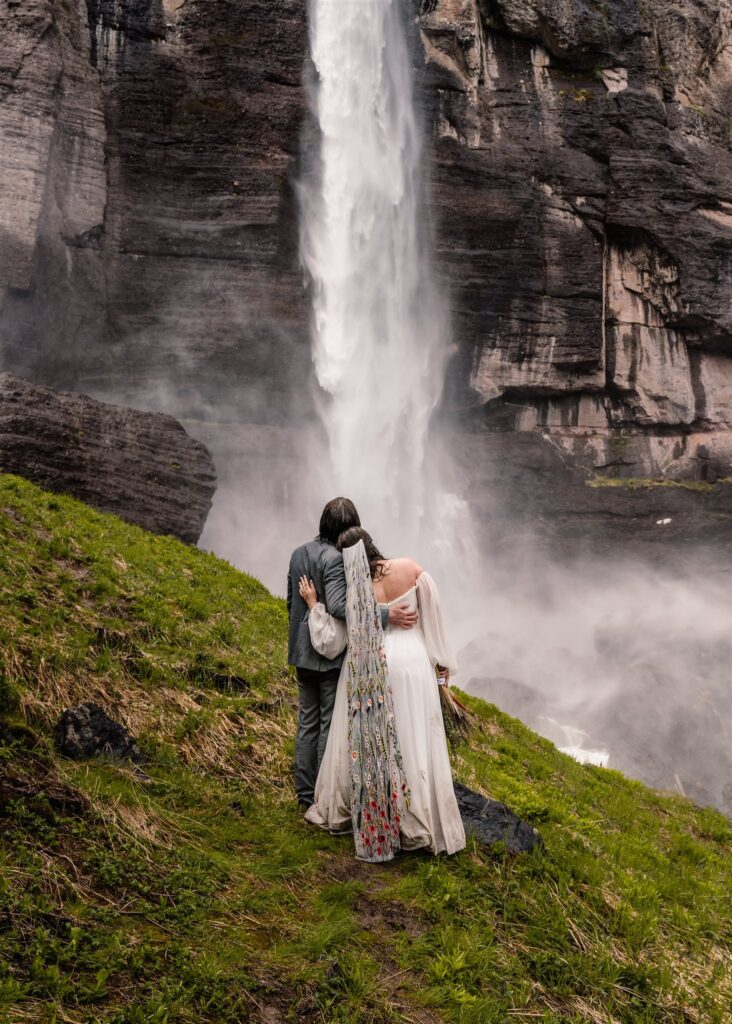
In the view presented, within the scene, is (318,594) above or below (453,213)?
below

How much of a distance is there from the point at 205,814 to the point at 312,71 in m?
27.9

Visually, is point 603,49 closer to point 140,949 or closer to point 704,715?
point 704,715

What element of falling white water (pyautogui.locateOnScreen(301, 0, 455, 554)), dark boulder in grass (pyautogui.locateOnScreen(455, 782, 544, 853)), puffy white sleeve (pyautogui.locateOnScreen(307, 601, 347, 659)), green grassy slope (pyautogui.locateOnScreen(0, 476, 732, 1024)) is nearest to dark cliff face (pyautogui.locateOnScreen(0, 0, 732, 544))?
falling white water (pyautogui.locateOnScreen(301, 0, 455, 554))

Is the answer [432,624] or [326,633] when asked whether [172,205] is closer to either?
[326,633]

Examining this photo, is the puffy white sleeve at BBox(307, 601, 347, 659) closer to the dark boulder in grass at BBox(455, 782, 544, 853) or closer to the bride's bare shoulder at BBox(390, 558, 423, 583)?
the bride's bare shoulder at BBox(390, 558, 423, 583)


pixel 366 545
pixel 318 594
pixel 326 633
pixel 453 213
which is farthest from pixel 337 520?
pixel 453 213

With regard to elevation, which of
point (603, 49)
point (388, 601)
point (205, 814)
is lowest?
point (205, 814)

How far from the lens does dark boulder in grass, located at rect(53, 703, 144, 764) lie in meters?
5.06

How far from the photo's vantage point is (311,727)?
5359 mm

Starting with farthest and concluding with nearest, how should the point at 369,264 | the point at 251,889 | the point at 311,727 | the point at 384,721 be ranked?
the point at 369,264 → the point at 311,727 → the point at 384,721 → the point at 251,889

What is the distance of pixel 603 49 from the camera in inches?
1163

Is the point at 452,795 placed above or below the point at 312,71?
below

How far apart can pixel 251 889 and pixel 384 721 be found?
1.18 meters

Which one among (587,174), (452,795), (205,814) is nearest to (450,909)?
(452,795)
